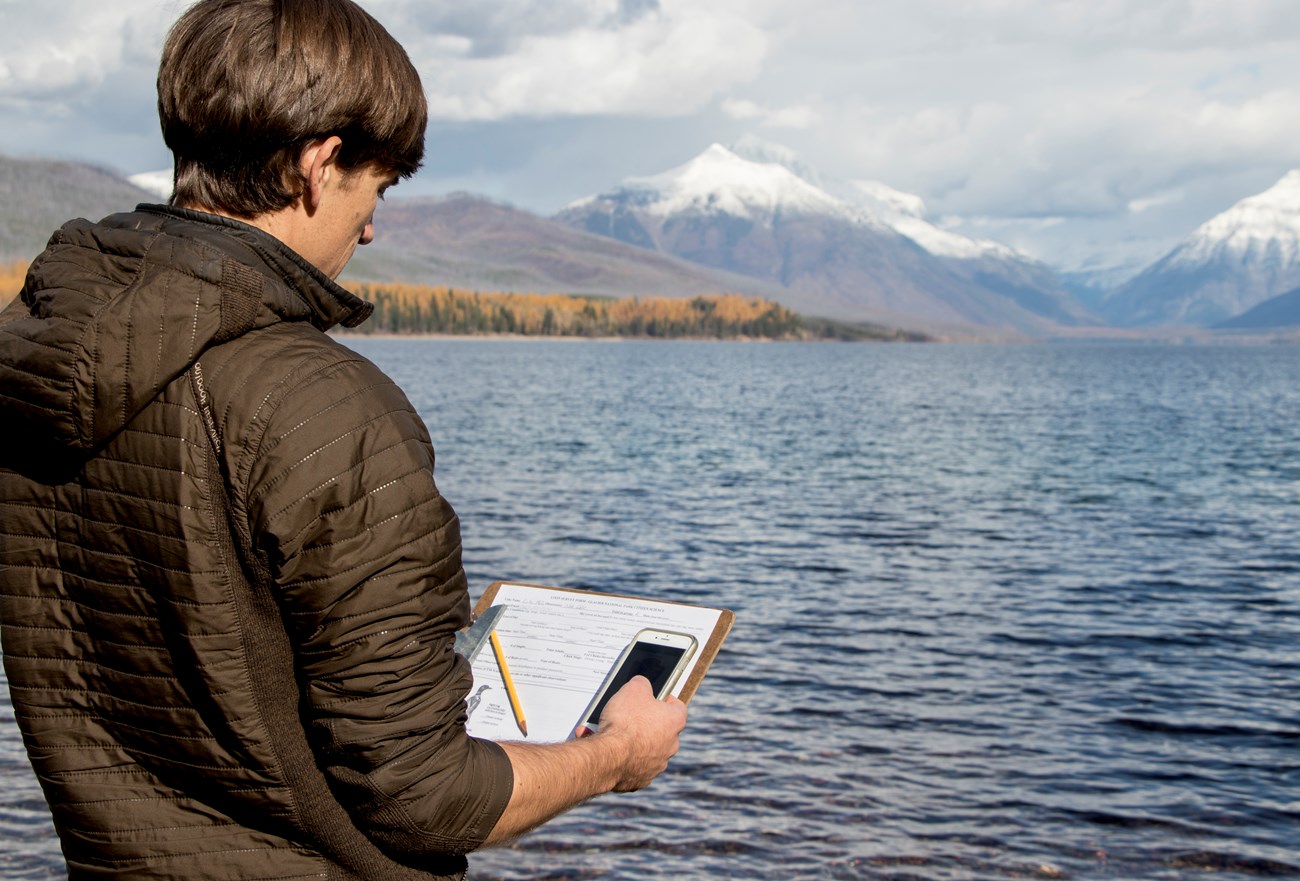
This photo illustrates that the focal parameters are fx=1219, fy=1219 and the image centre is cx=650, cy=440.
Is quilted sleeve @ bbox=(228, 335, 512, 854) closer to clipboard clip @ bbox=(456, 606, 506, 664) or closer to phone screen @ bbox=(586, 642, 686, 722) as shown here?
phone screen @ bbox=(586, 642, 686, 722)

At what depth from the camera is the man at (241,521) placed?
6.89 feet

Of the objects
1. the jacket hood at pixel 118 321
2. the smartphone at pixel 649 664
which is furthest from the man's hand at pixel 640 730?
the jacket hood at pixel 118 321

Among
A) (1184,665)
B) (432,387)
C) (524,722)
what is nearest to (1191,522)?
(1184,665)

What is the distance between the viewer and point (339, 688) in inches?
85.1

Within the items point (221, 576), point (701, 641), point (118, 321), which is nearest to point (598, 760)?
point (701, 641)

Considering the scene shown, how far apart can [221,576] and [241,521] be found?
0.12 m

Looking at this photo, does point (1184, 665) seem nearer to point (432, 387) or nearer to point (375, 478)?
point (375, 478)

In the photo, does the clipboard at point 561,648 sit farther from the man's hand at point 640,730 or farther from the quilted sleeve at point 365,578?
the quilted sleeve at point 365,578

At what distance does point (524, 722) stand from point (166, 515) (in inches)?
52.5

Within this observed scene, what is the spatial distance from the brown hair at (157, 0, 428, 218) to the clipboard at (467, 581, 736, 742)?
152 centimetres

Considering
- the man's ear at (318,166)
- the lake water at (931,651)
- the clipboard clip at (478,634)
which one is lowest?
the lake water at (931,651)

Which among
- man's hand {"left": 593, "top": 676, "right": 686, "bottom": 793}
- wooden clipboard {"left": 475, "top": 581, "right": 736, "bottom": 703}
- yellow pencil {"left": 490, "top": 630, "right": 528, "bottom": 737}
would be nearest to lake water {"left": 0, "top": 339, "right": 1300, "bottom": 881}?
wooden clipboard {"left": 475, "top": 581, "right": 736, "bottom": 703}

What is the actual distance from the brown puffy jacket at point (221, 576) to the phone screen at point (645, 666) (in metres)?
0.83

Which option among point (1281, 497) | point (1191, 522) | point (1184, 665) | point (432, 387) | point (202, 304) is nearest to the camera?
point (202, 304)
